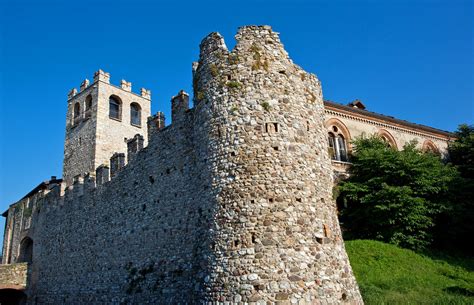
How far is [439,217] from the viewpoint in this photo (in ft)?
60.8

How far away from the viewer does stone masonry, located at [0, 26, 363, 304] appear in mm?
9203

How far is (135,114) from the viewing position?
110ft

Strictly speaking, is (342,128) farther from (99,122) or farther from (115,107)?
(115,107)

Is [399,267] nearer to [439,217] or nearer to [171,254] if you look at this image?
[439,217]

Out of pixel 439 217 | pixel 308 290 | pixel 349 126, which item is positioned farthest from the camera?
pixel 349 126

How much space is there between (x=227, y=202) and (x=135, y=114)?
2552 centimetres

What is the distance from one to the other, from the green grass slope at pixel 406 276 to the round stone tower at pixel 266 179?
7.24ft

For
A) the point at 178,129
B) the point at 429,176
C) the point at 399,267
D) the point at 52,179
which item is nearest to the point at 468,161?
the point at 429,176

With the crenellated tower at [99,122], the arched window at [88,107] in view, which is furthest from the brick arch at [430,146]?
the arched window at [88,107]

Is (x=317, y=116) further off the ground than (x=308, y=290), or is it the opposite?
(x=317, y=116)

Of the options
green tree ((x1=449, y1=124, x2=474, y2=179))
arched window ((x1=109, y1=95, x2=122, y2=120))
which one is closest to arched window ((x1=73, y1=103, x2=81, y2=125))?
arched window ((x1=109, y1=95, x2=122, y2=120))

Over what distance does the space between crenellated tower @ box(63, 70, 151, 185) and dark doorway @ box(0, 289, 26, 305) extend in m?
8.05

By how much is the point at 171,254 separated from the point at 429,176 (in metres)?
13.0

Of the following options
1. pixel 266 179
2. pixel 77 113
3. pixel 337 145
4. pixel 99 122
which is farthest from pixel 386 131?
pixel 77 113
